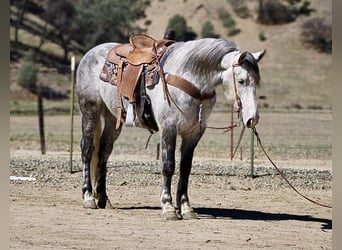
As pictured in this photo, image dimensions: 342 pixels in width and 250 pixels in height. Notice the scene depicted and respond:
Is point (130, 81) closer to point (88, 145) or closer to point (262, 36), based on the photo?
point (88, 145)

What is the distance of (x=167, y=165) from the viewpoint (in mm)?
8547

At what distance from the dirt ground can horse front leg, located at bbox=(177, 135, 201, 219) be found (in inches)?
9.0

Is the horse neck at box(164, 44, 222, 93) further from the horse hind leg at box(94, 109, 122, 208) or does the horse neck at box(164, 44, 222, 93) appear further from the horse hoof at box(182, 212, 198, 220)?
the horse hind leg at box(94, 109, 122, 208)

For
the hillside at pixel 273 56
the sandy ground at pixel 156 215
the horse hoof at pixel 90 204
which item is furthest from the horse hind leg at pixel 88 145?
the hillside at pixel 273 56

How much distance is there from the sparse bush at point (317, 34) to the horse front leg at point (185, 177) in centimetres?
4571

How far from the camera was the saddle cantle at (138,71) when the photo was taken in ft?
28.9

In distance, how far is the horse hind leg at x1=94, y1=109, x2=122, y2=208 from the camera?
32.2 feet

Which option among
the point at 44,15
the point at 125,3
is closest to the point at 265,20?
the point at 125,3

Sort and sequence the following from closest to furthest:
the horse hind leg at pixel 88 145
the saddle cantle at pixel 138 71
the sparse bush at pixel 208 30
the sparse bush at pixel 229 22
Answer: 1. the saddle cantle at pixel 138 71
2. the horse hind leg at pixel 88 145
3. the sparse bush at pixel 208 30
4. the sparse bush at pixel 229 22

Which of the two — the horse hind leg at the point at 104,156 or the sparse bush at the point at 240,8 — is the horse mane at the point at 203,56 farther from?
the sparse bush at the point at 240,8

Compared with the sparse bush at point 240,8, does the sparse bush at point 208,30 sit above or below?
below

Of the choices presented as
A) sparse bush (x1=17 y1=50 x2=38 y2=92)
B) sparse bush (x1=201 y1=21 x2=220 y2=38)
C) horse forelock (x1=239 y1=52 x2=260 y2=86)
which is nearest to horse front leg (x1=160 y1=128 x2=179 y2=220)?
horse forelock (x1=239 y1=52 x2=260 y2=86)

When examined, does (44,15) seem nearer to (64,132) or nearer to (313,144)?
(64,132)

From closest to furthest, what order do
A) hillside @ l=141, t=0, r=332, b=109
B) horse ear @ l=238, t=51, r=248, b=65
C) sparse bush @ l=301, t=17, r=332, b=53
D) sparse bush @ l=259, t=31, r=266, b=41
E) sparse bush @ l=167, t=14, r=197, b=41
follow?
horse ear @ l=238, t=51, r=248, b=65, hillside @ l=141, t=0, r=332, b=109, sparse bush @ l=301, t=17, r=332, b=53, sparse bush @ l=167, t=14, r=197, b=41, sparse bush @ l=259, t=31, r=266, b=41
